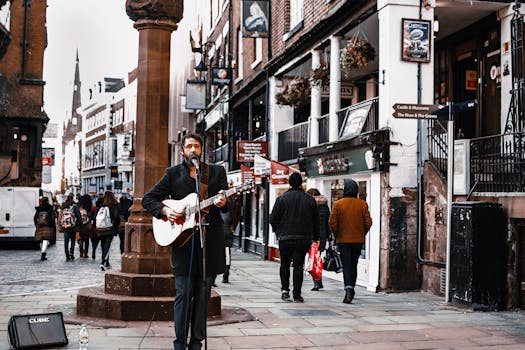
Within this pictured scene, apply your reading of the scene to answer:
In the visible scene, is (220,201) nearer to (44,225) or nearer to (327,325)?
(327,325)

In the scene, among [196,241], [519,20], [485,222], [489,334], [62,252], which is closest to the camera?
[196,241]

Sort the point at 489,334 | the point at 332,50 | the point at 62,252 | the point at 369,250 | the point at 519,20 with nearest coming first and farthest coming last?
the point at 489,334, the point at 519,20, the point at 369,250, the point at 332,50, the point at 62,252

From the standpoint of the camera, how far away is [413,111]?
10656 millimetres

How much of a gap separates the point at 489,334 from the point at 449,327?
56 cm

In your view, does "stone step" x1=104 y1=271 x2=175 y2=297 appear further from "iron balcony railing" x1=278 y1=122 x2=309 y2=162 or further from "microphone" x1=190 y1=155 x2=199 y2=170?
Answer: "iron balcony railing" x1=278 y1=122 x2=309 y2=162

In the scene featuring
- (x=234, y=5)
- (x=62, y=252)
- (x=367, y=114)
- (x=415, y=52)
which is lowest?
(x=62, y=252)

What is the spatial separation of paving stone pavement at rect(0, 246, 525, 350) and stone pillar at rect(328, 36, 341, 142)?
4724 millimetres

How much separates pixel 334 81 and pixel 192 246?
10.1 metres

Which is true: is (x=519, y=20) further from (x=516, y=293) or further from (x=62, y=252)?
(x=62, y=252)

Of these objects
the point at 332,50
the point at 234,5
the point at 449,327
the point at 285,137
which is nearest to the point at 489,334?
the point at 449,327

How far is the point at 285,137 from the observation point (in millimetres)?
20000

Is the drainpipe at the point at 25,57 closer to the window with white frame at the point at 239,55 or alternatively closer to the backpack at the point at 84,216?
the window with white frame at the point at 239,55

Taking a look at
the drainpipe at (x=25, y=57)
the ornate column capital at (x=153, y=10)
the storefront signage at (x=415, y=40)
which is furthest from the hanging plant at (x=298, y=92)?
the drainpipe at (x=25, y=57)

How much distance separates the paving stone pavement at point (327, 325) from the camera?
709 cm
